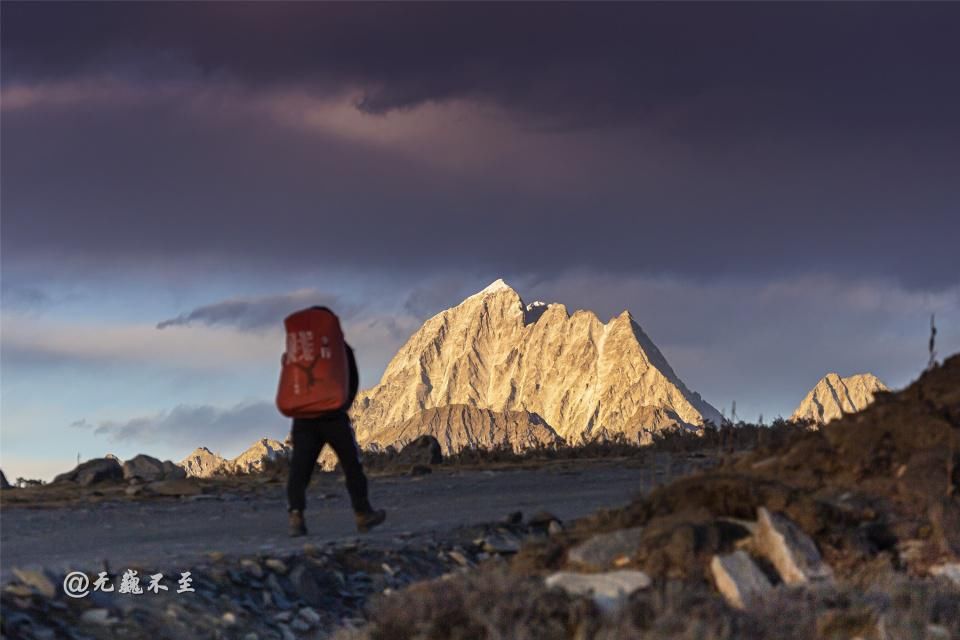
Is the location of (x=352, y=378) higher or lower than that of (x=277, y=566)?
higher

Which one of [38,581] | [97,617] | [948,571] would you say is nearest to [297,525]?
[38,581]

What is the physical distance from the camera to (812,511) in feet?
36.5

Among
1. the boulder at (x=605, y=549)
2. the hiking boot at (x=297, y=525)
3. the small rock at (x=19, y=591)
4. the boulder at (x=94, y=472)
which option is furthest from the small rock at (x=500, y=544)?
the boulder at (x=94, y=472)

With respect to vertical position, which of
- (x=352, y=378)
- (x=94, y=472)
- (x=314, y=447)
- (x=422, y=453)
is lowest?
(x=314, y=447)

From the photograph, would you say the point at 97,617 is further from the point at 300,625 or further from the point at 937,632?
the point at 937,632

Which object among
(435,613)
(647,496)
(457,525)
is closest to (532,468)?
(457,525)

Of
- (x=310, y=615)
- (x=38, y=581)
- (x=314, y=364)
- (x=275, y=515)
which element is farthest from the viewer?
(x=275, y=515)

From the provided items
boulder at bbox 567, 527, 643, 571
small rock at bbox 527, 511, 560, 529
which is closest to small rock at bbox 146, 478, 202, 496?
small rock at bbox 527, 511, 560, 529

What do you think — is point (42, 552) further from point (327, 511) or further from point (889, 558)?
point (889, 558)

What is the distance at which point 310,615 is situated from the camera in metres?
11.0

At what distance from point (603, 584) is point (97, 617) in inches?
148

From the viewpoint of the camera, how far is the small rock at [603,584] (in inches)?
351

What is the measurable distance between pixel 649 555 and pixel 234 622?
3.26 m

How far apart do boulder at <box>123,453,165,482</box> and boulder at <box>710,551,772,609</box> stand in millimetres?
12657
